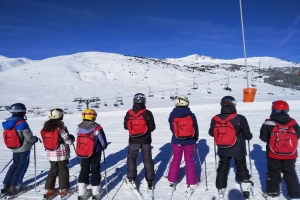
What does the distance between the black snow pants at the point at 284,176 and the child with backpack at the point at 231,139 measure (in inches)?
13.9

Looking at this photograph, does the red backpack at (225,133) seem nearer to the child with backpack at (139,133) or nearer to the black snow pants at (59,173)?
the child with backpack at (139,133)

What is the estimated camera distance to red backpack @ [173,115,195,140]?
4.07m

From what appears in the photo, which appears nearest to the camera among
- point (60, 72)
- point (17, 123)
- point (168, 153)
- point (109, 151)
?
point (17, 123)

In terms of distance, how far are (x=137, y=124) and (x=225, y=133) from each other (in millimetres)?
1622

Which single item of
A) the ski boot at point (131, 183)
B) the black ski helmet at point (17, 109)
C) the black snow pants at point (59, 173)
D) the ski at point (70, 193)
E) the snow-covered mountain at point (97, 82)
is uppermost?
the snow-covered mountain at point (97, 82)

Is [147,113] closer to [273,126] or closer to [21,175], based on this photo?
[273,126]

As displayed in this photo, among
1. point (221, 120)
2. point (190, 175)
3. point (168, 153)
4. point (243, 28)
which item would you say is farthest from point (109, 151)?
point (243, 28)

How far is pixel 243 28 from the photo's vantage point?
12.7 m

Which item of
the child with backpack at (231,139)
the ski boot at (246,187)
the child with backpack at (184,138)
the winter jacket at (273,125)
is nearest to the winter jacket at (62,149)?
the child with backpack at (184,138)

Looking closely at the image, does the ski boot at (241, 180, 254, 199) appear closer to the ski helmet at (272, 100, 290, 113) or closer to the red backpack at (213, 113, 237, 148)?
the red backpack at (213, 113, 237, 148)

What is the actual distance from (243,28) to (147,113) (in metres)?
11.1

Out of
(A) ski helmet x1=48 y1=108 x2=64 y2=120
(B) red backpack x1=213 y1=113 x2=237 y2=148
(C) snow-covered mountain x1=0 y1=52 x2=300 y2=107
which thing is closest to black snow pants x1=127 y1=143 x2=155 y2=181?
(B) red backpack x1=213 y1=113 x2=237 y2=148

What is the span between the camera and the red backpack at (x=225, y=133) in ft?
12.0

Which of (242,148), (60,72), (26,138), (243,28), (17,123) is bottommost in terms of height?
(242,148)
